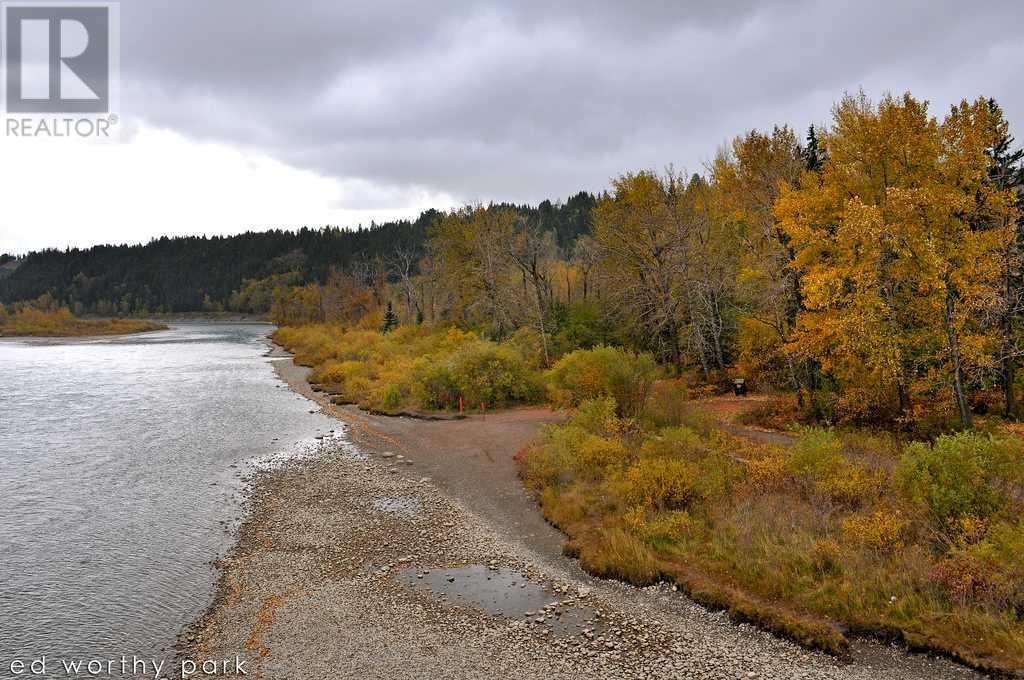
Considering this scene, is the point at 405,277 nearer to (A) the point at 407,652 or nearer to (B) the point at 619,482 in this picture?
(B) the point at 619,482

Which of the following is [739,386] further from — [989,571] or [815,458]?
[989,571]

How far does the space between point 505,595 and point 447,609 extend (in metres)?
1.27

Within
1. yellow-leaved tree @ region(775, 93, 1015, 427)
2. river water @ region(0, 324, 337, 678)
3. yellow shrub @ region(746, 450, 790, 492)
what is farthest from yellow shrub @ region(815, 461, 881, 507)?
river water @ region(0, 324, 337, 678)

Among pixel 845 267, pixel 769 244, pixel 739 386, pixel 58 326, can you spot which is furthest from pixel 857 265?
pixel 58 326

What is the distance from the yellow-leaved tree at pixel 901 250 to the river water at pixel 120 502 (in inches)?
837

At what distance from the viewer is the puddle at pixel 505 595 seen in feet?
35.0

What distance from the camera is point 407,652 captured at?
9695mm

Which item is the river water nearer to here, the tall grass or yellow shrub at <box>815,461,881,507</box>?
yellow shrub at <box>815,461,881,507</box>

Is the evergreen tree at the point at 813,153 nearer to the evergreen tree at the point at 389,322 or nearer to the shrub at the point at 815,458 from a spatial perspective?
the shrub at the point at 815,458

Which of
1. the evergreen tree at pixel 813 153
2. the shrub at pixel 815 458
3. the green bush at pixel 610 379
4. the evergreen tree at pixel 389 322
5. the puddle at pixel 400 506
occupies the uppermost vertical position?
the evergreen tree at pixel 813 153

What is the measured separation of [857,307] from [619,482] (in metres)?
11.4

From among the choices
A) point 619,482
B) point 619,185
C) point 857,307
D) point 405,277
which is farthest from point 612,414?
point 405,277

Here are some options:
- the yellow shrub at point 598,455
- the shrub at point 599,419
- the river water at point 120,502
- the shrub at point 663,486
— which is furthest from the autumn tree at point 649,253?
the river water at point 120,502

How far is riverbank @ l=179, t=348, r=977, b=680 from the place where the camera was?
9.20 metres
